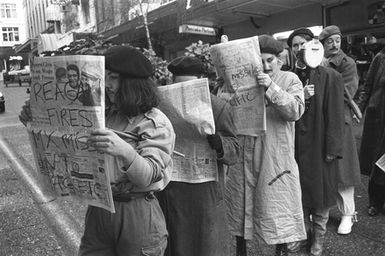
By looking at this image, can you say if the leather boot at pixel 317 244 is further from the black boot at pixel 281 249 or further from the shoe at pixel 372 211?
the shoe at pixel 372 211

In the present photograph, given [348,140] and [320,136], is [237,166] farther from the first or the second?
[348,140]

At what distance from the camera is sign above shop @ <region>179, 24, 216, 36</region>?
1273 cm

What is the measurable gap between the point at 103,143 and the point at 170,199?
3.18ft

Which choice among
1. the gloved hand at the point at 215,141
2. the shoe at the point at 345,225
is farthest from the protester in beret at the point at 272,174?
the shoe at the point at 345,225

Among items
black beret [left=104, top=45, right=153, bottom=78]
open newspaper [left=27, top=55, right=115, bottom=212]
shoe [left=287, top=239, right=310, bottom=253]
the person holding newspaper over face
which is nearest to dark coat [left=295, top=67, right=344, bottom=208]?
shoe [left=287, top=239, right=310, bottom=253]

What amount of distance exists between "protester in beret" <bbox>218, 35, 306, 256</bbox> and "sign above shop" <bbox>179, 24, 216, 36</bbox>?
33.2 feet

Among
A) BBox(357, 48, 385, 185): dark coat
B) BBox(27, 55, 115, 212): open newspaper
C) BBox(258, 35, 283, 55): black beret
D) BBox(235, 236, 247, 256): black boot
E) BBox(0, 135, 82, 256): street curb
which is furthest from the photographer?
BBox(357, 48, 385, 185): dark coat

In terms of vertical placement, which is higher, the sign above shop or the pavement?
the sign above shop

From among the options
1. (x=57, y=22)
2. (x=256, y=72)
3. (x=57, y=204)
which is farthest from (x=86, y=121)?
(x=57, y=22)

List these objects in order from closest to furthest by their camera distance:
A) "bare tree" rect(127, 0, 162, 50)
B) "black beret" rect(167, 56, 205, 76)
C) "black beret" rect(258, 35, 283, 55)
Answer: "black beret" rect(167, 56, 205, 76)
"black beret" rect(258, 35, 283, 55)
"bare tree" rect(127, 0, 162, 50)

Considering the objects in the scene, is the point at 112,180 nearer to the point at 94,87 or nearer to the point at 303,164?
the point at 94,87

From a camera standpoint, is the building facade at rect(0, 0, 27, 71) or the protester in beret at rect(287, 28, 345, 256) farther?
the building facade at rect(0, 0, 27, 71)

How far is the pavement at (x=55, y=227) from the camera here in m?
3.59

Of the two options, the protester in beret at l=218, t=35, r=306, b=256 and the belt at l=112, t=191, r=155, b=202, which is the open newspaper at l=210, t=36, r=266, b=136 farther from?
the belt at l=112, t=191, r=155, b=202
